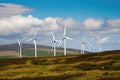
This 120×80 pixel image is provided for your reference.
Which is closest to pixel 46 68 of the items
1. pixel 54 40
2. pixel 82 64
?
pixel 82 64

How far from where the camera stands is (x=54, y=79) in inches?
2643

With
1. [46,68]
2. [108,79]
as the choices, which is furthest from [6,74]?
[108,79]

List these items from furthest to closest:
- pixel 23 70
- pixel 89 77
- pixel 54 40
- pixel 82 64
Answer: pixel 54 40
pixel 82 64
pixel 23 70
pixel 89 77

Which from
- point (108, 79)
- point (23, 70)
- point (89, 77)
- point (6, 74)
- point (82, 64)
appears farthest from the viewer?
point (82, 64)

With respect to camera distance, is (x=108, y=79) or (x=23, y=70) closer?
(x=108, y=79)

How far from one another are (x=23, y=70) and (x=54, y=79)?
3095cm

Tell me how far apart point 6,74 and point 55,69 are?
48.3 feet

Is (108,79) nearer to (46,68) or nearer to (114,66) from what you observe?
(114,66)

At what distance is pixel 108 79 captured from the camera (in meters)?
58.8

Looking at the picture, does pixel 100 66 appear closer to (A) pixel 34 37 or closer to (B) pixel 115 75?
(B) pixel 115 75

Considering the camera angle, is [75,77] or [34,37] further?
[34,37]

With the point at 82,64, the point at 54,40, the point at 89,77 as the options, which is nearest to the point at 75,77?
the point at 89,77

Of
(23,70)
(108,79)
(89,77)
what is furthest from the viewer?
(23,70)

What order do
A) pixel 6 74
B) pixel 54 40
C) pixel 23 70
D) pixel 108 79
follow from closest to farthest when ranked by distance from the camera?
pixel 108 79, pixel 6 74, pixel 23 70, pixel 54 40
